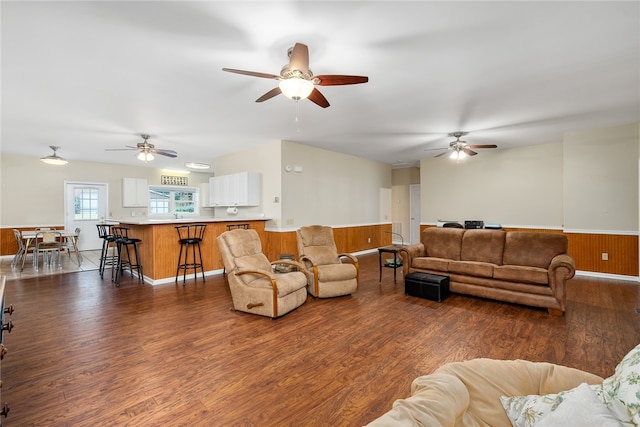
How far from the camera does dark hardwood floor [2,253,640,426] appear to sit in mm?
1838

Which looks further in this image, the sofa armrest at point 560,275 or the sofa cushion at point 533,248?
the sofa cushion at point 533,248

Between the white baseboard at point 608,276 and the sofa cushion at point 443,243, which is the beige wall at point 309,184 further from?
the white baseboard at point 608,276

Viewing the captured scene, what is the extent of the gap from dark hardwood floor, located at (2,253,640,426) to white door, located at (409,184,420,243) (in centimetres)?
510

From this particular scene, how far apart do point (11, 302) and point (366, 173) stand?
7.36 m

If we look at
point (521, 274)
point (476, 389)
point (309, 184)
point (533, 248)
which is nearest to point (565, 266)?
point (521, 274)

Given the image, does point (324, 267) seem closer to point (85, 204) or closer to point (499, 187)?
point (499, 187)

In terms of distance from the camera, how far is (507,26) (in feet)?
7.47

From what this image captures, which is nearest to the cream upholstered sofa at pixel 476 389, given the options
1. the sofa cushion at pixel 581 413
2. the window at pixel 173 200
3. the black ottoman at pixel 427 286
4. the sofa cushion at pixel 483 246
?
the sofa cushion at pixel 581 413

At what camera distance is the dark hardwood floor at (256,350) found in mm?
1838

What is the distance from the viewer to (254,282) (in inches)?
139

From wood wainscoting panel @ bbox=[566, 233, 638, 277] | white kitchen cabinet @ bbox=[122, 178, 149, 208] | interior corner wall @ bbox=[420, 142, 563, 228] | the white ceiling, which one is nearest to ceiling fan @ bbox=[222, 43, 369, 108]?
the white ceiling

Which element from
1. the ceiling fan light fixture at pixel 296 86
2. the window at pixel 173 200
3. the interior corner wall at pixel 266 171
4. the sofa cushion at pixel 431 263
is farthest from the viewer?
the window at pixel 173 200

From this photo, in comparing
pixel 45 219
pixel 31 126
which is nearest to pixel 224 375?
pixel 31 126

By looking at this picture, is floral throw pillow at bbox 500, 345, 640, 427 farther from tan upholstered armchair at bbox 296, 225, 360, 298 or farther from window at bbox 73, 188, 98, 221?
window at bbox 73, 188, 98, 221
